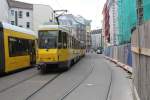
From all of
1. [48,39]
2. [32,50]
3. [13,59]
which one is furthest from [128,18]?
[32,50]

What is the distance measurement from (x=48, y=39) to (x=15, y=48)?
2191mm

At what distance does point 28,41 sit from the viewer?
31828 millimetres

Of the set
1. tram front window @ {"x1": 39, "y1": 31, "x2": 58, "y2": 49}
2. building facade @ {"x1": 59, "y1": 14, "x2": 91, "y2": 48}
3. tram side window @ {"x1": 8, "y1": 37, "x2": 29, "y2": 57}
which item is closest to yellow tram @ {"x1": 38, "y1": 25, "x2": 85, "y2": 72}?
tram front window @ {"x1": 39, "y1": 31, "x2": 58, "y2": 49}

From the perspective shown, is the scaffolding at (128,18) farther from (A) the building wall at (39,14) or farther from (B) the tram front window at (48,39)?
(A) the building wall at (39,14)

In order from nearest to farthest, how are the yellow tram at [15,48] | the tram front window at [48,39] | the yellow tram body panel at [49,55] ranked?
the yellow tram at [15,48], the yellow tram body panel at [49,55], the tram front window at [48,39]

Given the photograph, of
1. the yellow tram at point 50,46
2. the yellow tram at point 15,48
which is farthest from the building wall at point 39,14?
the yellow tram at point 50,46

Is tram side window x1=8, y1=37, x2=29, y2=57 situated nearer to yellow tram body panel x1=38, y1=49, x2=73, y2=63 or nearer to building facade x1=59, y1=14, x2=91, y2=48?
yellow tram body panel x1=38, y1=49, x2=73, y2=63

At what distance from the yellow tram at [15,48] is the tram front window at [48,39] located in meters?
1.70

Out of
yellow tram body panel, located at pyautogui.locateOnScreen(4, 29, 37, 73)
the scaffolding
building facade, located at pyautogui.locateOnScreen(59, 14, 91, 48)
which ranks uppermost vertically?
building facade, located at pyautogui.locateOnScreen(59, 14, 91, 48)

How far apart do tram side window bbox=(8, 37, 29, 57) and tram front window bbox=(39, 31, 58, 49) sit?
1.61 metres

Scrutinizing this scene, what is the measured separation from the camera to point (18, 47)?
27.8 m

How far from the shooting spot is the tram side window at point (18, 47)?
25572mm

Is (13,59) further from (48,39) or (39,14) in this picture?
(39,14)

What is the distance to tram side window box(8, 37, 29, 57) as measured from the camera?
25.6 metres
